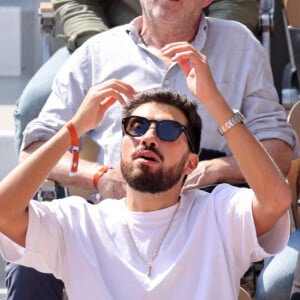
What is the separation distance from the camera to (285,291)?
3.52 meters

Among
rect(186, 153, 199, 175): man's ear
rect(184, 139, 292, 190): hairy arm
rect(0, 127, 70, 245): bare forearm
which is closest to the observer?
rect(0, 127, 70, 245): bare forearm

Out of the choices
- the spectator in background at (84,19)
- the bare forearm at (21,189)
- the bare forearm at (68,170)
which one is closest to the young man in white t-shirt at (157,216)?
the bare forearm at (21,189)

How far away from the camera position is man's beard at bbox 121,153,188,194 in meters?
3.00

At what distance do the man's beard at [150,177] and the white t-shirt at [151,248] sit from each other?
90 mm

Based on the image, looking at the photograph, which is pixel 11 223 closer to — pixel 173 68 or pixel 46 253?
pixel 46 253

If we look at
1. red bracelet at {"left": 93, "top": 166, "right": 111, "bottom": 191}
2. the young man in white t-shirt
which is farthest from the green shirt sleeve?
the young man in white t-shirt

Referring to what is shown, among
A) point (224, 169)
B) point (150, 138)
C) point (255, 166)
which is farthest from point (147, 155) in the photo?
point (224, 169)

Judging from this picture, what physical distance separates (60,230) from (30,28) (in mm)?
3015

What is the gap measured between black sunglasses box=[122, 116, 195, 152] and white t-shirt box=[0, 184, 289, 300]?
0.71 ft

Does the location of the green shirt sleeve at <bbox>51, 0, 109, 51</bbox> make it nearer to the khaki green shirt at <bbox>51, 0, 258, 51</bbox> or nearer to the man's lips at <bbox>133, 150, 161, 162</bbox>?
the khaki green shirt at <bbox>51, 0, 258, 51</bbox>

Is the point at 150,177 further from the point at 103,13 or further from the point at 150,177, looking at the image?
the point at 103,13

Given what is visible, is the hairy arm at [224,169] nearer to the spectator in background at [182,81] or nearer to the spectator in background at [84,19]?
the spectator in background at [182,81]

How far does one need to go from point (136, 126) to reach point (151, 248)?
1.13ft

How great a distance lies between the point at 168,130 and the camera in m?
3.04
